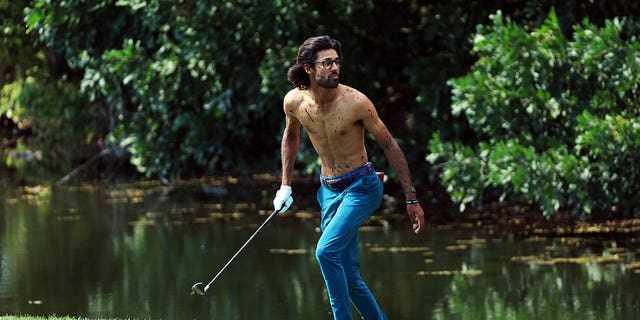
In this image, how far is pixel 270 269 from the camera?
13.7 meters

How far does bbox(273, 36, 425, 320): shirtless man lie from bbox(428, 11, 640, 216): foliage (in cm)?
638

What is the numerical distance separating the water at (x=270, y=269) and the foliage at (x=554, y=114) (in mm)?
743

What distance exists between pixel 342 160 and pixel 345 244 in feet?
1.71

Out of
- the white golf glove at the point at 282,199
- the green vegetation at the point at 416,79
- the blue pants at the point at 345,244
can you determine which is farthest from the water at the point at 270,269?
the blue pants at the point at 345,244

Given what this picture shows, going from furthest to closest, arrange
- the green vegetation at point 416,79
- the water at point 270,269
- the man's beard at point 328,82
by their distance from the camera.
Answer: the green vegetation at point 416,79 → the water at point 270,269 → the man's beard at point 328,82

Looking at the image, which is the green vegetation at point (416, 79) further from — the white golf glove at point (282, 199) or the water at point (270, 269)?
the white golf glove at point (282, 199)

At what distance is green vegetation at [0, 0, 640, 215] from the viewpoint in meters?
14.8

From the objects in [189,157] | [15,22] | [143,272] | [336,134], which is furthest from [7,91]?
[336,134]

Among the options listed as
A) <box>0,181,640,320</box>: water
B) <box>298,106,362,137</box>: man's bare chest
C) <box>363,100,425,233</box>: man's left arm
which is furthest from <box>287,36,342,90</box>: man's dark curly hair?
<box>0,181,640,320</box>: water

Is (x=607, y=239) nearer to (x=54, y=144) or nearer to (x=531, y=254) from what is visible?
(x=531, y=254)

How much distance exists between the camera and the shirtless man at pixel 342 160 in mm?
7824

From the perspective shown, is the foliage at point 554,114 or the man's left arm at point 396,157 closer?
the man's left arm at point 396,157

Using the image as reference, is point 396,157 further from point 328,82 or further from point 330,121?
point 328,82

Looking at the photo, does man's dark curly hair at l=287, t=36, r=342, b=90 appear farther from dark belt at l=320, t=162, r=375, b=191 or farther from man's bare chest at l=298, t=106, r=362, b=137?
dark belt at l=320, t=162, r=375, b=191
